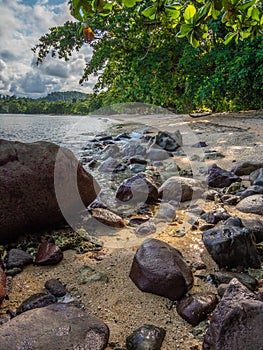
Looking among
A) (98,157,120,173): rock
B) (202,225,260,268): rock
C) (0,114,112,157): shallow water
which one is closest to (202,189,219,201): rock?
(202,225,260,268): rock

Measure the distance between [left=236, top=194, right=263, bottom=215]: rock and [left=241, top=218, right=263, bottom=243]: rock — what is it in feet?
1.49

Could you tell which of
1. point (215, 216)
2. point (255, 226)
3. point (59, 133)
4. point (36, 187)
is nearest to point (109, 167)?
point (36, 187)

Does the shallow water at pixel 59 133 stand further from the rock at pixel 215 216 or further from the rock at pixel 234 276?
the rock at pixel 234 276

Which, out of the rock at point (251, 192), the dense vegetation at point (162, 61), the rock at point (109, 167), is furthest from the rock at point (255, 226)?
the dense vegetation at point (162, 61)

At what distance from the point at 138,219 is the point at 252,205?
1232 millimetres

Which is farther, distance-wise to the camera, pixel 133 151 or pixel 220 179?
pixel 133 151

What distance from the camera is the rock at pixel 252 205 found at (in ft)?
9.48

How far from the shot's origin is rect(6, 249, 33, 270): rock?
84.6 inches

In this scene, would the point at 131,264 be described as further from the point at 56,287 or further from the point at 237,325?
the point at 237,325

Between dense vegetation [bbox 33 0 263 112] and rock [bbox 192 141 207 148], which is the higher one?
dense vegetation [bbox 33 0 263 112]

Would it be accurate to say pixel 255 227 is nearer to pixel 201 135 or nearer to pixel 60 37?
pixel 201 135

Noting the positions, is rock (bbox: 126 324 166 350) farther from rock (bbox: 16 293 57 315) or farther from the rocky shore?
rock (bbox: 16 293 57 315)

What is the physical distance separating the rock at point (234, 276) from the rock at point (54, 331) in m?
0.86

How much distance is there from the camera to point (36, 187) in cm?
276
